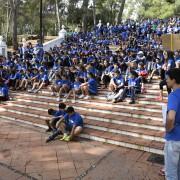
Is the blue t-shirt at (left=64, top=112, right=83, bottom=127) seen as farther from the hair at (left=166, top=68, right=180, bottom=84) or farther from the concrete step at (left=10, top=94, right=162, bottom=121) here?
the hair at (left=166, top=68, right=180, bottom=84)

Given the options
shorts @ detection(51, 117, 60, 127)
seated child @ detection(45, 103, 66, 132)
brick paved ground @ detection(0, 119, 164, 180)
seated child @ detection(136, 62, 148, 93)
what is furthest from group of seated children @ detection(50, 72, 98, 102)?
brick paved ground @ detection(0, 119, 164, 180)

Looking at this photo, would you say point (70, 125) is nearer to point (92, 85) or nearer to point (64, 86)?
point (92, 85)

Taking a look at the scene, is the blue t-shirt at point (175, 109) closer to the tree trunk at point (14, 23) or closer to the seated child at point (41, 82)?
the seated child at point (41, 82)

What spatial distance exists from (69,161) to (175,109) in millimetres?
3639

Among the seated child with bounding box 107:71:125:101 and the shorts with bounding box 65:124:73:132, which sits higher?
the seated child with bounding box 107:71:125:101

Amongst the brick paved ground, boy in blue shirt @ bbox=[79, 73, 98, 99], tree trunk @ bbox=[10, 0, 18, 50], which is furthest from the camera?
tree trunk @ bbox=[10, 0, 18, 50]

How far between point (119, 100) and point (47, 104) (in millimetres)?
2844

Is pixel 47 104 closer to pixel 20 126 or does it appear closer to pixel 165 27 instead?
pixel 20 126

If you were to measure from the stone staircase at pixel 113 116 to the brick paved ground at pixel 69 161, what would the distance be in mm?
373

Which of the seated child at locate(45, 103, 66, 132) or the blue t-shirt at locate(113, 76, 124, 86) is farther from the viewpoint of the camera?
the blue t-shirt at locate(113, 76, 124, 86)

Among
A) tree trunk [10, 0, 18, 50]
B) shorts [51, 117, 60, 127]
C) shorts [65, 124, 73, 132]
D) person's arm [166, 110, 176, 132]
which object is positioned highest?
tree trunk [10, 0, 18, 50]

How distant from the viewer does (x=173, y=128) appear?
3.93 m

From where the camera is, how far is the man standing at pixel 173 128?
12.5ft

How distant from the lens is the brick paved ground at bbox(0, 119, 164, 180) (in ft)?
20.2
